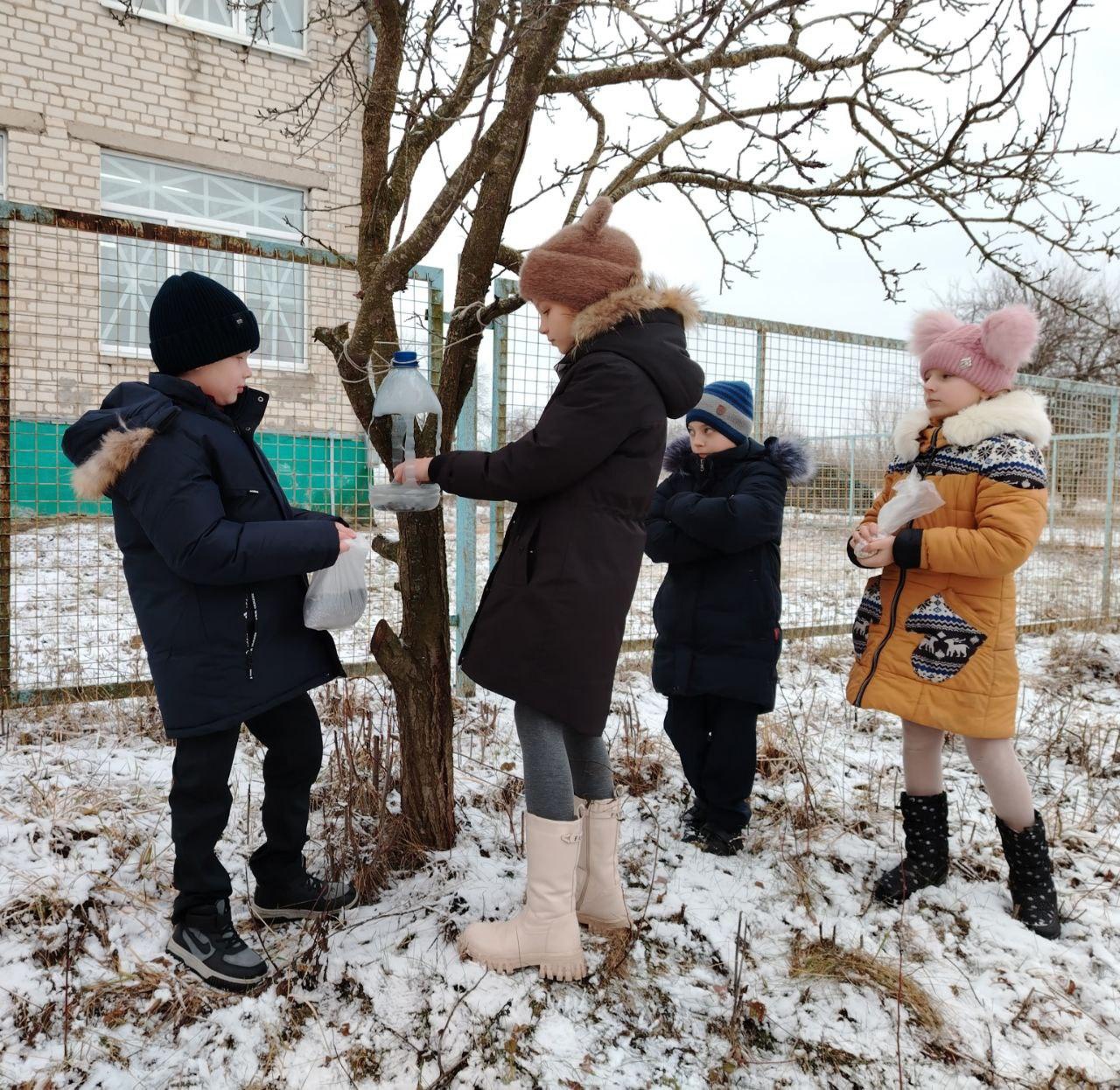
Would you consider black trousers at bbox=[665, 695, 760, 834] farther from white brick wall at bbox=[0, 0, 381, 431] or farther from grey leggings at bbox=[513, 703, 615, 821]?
white brick wall at bbox=[0, 0, 381, 431]

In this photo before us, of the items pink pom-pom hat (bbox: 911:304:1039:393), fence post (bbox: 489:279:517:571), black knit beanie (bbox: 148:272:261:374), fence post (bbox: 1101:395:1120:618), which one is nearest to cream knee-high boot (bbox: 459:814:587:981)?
black knit beanie (bbox: 148:272:261:374)

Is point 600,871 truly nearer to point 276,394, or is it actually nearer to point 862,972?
point 862,972

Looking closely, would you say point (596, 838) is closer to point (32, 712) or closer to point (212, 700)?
point (212, 700)

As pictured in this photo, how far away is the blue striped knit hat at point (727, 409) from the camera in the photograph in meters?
2.66

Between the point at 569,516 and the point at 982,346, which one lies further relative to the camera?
the point at 982,346

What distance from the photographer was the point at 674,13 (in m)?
2.37

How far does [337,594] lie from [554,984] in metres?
1.08

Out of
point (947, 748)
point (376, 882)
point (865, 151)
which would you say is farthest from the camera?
point (947, 748)

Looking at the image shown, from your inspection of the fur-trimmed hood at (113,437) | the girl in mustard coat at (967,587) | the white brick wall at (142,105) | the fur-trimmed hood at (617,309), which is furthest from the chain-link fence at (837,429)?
the white brick wall at (142,105)

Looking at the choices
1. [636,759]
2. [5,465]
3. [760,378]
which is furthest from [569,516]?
[760,378]

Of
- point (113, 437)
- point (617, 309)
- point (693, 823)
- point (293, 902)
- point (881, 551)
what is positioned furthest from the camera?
point (693, 823)

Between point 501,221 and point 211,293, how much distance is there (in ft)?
2.63

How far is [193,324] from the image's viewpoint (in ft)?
5.97

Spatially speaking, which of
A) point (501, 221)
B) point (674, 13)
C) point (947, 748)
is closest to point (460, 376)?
point (501, 221)
